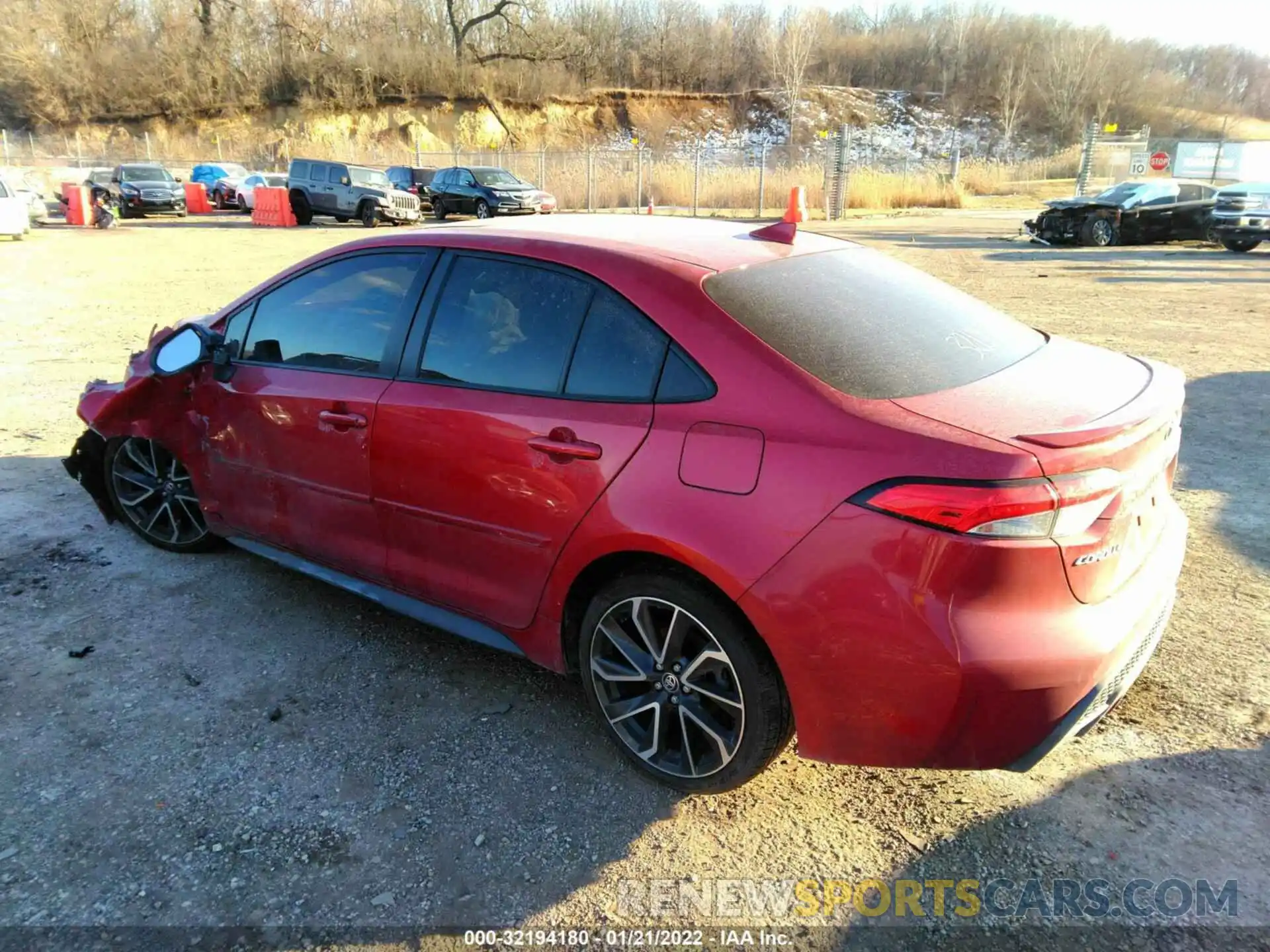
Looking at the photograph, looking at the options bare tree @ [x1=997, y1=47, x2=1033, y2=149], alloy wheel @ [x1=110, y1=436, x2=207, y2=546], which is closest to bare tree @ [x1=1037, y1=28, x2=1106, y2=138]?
bare tree @ [x1=997, y1=47, x2=1033, y2=149]

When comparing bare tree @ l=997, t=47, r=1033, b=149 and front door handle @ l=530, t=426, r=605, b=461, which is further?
bare tree @ l=997, t=47, r=1033, b=149

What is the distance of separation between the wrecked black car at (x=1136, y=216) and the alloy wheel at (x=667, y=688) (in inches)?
841

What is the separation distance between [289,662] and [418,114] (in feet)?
192

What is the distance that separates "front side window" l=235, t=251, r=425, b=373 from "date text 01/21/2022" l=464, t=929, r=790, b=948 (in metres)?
2.01

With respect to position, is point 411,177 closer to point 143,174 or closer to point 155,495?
point 143,174

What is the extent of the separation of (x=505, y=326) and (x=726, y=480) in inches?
43.1

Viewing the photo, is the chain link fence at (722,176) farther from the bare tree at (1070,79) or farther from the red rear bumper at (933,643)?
the red rear bumper at (933,643)

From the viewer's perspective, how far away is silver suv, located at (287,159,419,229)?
25.6m

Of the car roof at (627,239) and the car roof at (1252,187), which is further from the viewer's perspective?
the car roof at (1252,187)

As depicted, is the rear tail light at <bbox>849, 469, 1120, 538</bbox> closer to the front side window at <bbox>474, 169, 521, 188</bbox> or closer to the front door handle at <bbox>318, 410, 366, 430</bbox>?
the front door handle at <bbox>318, 410, 366, 430</bbox>

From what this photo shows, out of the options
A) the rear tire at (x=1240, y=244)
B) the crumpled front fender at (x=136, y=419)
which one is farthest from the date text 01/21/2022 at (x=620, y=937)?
the rear tire at (x=1240, y=244)

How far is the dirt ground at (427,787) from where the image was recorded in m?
2.29

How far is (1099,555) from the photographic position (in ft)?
7.22

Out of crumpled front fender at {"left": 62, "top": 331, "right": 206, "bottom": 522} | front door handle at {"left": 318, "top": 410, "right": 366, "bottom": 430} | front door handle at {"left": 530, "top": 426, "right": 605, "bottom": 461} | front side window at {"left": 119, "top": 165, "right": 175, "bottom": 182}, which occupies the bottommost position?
crumpled front fender at {"left": 62, "top": 331, "right": 206, "bottom": 522}
